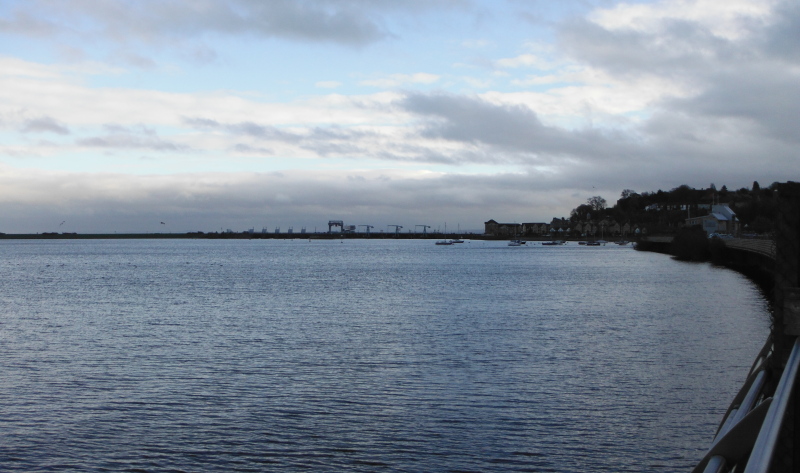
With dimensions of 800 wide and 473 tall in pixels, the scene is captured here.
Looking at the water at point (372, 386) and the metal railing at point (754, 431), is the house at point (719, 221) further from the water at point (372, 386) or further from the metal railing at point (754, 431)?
the metal railing at point (754, 431)

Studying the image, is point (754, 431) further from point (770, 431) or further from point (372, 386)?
point (372, 386)

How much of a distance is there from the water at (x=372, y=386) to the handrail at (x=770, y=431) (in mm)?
10543

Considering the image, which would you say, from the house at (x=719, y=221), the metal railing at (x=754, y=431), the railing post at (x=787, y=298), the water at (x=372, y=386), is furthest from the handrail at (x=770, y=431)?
the house at (x=719, y=221)

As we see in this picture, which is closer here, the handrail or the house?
the handrail

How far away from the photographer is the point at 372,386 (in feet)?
66.8

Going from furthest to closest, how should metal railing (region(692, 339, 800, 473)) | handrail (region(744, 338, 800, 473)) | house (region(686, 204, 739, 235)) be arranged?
house (region(686, 204, 739, 235)) → metal railing (region(692, 339, 800, 473)) → handrail (region(744, 338, 800, 473))

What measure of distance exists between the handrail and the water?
34.6 ft

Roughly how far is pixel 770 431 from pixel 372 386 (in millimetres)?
17957

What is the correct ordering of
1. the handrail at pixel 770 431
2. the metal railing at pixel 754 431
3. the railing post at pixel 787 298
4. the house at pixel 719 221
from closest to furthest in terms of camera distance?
the handrail at pixel 770 431, the metal railing at pixel 754 431, the railing post at pixel 787 298, the house at pixel 719 221

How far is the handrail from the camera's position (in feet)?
8.26

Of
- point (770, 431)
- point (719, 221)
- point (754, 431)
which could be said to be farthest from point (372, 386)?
point (719, 221)

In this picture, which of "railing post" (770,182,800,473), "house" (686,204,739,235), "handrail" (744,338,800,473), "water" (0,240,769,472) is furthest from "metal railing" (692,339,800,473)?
"house" (686,204,739,235)

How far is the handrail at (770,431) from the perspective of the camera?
2518 mm

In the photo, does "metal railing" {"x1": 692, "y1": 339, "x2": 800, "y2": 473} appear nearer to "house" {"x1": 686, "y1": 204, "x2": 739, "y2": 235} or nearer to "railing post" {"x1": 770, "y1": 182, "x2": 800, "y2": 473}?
"railing post" {"x1": 770, "y1": 182, "x2": 800, "y2": 473}
